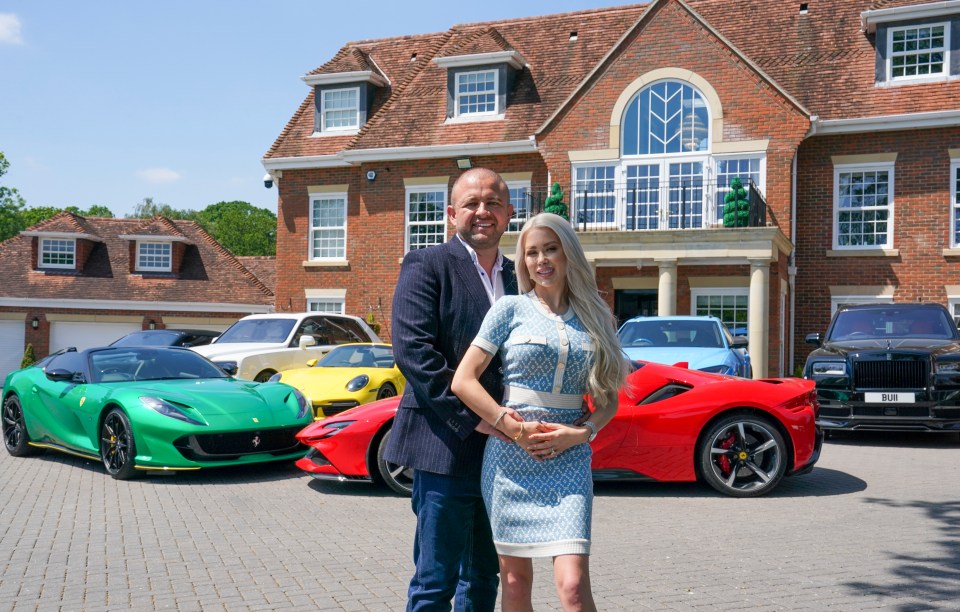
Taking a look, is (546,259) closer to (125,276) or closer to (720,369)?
(720,369)

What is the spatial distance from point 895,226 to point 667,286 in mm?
5701

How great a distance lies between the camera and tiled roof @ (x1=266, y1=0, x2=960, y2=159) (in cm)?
1981

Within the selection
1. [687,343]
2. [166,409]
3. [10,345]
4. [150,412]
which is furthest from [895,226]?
[10,345]

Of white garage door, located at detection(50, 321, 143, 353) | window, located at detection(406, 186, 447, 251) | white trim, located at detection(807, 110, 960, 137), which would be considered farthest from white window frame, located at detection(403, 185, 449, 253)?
white garage door, located at detection(50, 321, 143, 353)

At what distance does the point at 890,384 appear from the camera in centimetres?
1109

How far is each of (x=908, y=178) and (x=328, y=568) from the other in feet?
58.1

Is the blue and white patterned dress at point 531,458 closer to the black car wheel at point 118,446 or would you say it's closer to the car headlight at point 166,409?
the car headlight at point 166,409

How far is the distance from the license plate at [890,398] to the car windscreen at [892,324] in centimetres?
148

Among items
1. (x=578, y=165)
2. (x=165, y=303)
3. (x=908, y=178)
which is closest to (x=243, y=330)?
(x=578, y=165)

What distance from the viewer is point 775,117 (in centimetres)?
1920

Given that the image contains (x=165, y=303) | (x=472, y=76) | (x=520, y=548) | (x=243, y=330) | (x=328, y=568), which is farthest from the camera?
(x=165, y=303)

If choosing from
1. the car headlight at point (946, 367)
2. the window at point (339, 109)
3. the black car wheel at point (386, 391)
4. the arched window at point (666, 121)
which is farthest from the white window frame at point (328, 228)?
the car headlight at point (946, 367)

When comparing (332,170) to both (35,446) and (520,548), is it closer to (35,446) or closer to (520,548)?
(35,446)

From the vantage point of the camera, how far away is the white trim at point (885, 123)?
60.4 feet
